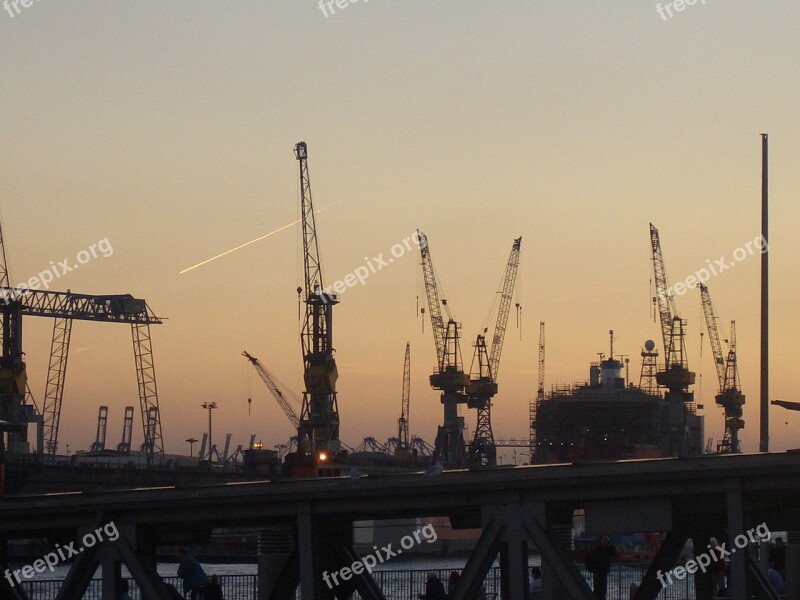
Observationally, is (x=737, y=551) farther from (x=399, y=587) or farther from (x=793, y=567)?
(x=399, y=587)

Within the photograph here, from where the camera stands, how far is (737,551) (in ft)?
86.4

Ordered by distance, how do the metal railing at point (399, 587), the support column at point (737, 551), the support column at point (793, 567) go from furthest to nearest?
the metal railing at point (399, 587) → the support column at point (793, 567) → the support column at point (737, 551)

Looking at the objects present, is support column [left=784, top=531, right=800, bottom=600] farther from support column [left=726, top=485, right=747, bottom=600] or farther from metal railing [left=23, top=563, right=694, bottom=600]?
support column [left=726, top=485, right=747, bottom=600]

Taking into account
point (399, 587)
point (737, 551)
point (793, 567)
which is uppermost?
point (737, 551)

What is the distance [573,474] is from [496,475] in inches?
64.2

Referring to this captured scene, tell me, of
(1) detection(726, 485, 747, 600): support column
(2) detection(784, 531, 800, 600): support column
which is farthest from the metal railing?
(1) detection(726, 485, 747, 600): support column

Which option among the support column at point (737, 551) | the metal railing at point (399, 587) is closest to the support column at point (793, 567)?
the metal railing at point (399, 587)

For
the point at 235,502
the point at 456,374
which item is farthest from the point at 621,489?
the point at 456,374

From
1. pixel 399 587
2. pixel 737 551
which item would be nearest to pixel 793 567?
pixel 737 551

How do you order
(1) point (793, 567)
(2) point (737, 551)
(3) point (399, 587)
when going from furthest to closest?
(3) point (399, 587) < (1) point (793, 567) < (2) point (737, 551)

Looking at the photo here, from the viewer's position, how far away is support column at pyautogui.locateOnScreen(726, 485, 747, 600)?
26.1m

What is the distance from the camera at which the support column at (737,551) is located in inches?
1029

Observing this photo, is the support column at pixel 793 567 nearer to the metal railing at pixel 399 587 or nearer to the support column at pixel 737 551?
the metal railing at pixel 399 587

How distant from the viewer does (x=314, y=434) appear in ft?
515
